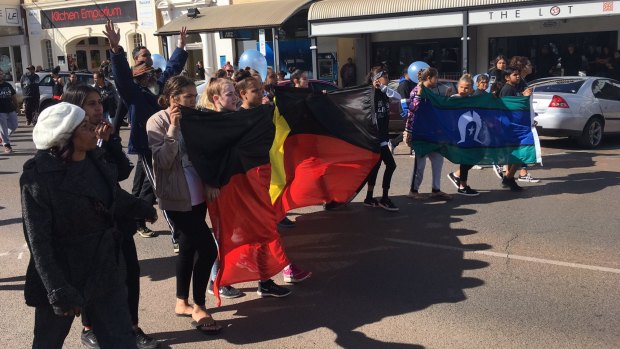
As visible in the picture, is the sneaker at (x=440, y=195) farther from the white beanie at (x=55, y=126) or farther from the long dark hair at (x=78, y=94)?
the white beanie at (x=55, y=126)

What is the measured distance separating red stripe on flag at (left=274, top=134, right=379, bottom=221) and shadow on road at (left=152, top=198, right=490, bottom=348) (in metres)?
0.44

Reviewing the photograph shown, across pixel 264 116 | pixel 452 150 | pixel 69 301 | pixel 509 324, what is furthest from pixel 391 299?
pixel 452 150

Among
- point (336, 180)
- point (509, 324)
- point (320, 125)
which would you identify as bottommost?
point (509, 324)

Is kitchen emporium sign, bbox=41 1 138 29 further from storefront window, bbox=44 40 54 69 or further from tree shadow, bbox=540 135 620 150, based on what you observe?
tree shadow, bbox=540 135 620 150

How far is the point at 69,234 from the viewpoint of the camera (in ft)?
10.3

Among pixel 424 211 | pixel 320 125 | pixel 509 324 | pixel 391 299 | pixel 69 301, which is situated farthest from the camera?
pixel 424 211

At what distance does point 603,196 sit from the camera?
844 centimetres

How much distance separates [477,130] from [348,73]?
14.9 meters

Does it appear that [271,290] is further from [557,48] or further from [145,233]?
[557,48]

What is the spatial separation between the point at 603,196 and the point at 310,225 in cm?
412

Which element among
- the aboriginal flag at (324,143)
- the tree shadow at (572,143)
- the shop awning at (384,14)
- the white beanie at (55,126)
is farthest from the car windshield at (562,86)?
the white beanie at (55,126)

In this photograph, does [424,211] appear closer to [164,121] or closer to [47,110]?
[164,121]

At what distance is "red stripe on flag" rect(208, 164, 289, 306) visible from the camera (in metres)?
4.73

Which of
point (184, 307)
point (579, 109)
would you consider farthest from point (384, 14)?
point (184, 307)
